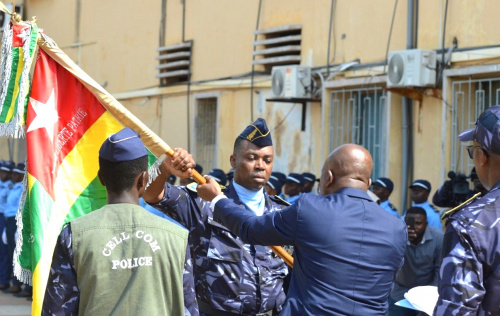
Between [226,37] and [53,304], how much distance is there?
11760mm

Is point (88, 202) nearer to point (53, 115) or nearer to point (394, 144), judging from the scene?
point (53, 115)

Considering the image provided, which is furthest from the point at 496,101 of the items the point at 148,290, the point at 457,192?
the point at 148,290

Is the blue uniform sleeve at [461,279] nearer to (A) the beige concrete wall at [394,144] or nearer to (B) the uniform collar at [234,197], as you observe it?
(B) the uniform collar at [234,197]

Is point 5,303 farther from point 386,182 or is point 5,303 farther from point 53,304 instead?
point 53,304

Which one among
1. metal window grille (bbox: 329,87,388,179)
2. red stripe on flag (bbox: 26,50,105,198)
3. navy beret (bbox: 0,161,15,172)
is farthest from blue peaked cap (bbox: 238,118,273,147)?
navy beret (bbox: 0,161,15,172)

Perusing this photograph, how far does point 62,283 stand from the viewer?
3443 millimetres

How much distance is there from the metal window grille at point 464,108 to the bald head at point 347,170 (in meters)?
6.82

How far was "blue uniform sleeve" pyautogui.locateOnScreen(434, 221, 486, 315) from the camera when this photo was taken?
126 inches

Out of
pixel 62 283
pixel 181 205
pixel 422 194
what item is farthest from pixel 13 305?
pixel 62 283

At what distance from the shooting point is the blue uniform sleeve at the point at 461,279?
320 cm

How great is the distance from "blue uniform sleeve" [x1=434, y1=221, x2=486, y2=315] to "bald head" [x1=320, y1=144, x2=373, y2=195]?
751 millimetres

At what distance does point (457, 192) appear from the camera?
8.67 meters

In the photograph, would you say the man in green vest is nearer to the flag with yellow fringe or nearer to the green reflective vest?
the green reflective vest

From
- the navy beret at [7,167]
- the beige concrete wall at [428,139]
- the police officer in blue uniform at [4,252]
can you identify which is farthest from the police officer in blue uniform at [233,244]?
the navy beret at [7,167]
